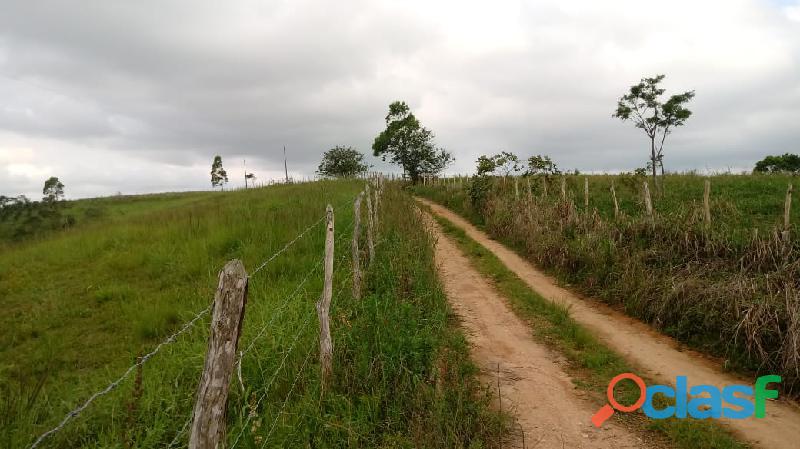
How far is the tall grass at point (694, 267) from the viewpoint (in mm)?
5973

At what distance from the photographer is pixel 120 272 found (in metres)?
9.36

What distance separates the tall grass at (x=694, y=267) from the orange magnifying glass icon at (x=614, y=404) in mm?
1713

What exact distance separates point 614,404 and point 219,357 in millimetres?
4583

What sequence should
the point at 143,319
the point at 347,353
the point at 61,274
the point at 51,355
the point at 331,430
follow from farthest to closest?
the point at 61,274, the point at 143,319, the point at 51,355, the point at 347,353, the point at 331,430

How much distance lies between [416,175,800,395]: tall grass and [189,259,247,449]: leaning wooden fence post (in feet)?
21.5

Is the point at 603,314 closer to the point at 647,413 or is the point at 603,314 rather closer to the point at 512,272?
the point at 512,272

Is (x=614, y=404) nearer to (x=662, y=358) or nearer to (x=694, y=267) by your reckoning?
(x=662, y=358)

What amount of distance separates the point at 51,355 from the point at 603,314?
8.92 metres

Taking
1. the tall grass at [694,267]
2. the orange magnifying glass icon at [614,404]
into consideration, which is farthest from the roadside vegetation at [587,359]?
the tall grass at [694,267]

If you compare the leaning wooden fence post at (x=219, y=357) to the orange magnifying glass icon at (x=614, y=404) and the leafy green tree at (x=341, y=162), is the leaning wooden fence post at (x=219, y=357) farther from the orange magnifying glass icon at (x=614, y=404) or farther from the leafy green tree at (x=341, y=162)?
the leafy green tree at (x=341, y=162)

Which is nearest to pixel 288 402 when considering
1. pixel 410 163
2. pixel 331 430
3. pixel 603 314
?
pixel 331 430

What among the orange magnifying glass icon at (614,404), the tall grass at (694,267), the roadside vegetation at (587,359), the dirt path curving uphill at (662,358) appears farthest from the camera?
the tall grass at (694,267)

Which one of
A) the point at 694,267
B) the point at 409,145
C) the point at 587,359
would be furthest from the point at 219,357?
the point at 409,145

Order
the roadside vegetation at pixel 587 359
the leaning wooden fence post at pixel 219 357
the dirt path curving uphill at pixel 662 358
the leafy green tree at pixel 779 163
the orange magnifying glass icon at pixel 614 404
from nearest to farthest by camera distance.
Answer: the leaning wooden fence post at pixel 219 357
the roadside vegetation at pixel 587 359
the dirt path curving uphill at pixel 662 358
the orange magnifying glass icon at pixel 614 404
the leafy green tree at pixel 779 163
